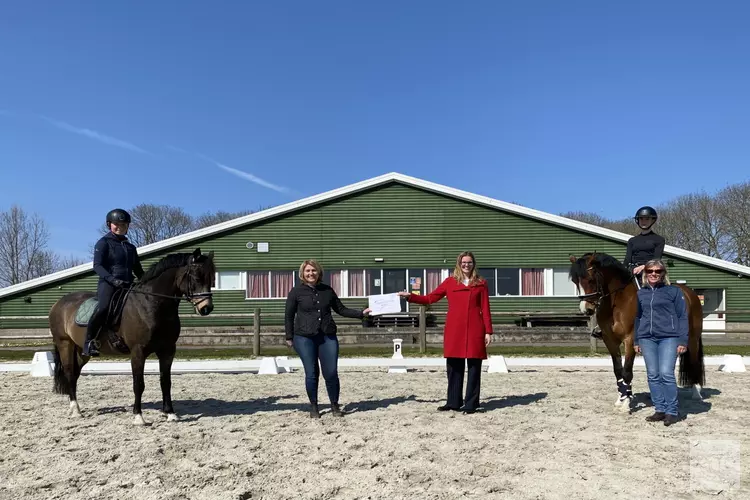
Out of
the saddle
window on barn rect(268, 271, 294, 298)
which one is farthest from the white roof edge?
the saddle

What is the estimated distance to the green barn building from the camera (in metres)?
22.3

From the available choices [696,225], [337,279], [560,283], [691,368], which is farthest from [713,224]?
[691,368]

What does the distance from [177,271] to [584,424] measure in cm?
491

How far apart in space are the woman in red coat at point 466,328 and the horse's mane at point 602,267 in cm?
117

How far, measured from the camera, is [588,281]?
673cm

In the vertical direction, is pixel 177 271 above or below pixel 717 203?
below

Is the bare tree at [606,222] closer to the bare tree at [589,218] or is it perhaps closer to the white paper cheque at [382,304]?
the bare tree at [589,218]

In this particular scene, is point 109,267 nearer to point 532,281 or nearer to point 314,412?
point 314,412

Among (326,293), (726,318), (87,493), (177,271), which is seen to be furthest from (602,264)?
(726,318)

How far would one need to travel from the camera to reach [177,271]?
21.2 ft

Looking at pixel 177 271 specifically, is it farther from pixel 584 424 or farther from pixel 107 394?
pixel 584 424

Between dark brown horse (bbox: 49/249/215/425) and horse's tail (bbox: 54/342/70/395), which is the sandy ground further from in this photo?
dark brown horse (bbox: 49/249/215/425)

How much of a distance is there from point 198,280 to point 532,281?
18.3 metres

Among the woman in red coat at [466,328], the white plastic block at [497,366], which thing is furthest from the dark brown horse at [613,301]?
the white plastic block at [497,366]
